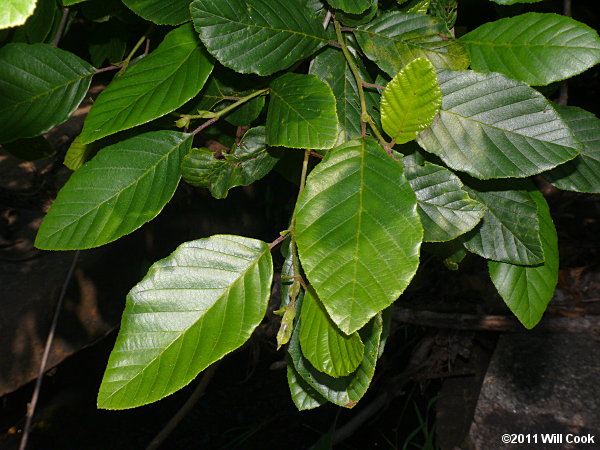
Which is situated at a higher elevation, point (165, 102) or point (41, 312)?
point (165, 102)

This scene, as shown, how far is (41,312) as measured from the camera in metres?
2.51

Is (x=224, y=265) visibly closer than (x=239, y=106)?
Yes

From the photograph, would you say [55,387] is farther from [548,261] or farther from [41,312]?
[548,261]

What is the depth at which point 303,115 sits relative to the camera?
0.64m

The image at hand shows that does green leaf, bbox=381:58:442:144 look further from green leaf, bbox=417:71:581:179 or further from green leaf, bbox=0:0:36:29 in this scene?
green leaf, bbox=0:0:36:29

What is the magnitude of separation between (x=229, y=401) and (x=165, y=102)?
2.36 m

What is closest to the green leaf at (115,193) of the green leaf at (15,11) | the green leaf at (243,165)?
the green leaf at (243,165)

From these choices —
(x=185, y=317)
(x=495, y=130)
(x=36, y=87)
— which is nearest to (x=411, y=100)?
(x=495, y=130)

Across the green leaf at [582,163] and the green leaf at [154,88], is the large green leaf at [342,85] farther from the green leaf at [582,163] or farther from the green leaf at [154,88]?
the green leaf at [582,163]

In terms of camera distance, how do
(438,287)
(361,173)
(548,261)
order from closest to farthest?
(361,173) → (548,261) → (438,287)

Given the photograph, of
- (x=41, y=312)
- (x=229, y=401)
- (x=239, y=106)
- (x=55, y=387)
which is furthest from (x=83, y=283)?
(x=239, y=106)

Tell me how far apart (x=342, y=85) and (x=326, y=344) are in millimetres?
357

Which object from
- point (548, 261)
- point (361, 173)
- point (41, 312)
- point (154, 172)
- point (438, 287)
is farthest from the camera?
point (438, 287)

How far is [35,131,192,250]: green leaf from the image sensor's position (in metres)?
0.70
